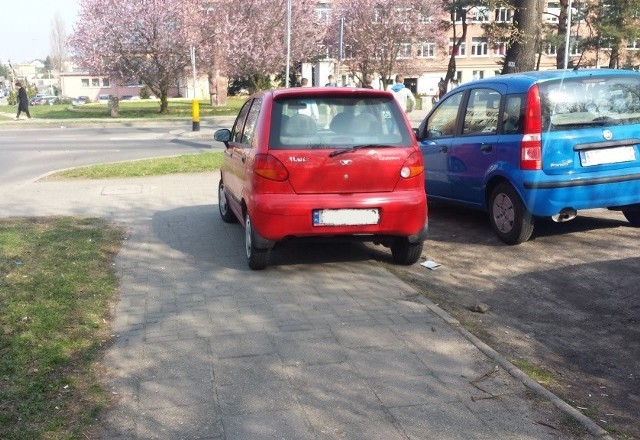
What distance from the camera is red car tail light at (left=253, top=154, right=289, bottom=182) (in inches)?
242

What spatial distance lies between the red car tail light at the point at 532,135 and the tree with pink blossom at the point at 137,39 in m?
33.2

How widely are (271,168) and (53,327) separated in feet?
7.32

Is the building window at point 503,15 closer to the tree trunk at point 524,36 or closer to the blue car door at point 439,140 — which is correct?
the tree trunk at point 524,36

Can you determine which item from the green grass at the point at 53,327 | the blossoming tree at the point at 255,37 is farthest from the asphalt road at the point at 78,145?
the blossoming tree at the point at 255,37

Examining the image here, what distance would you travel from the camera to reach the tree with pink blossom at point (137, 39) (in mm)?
37812

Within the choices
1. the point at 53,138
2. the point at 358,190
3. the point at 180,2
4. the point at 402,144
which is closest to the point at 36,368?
the point at 358,190

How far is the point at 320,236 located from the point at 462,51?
79225 millimetres

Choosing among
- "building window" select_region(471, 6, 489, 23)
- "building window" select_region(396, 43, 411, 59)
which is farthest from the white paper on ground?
"building window" select_region(396, 43, 411, 59)

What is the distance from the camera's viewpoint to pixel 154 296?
5.89 meters

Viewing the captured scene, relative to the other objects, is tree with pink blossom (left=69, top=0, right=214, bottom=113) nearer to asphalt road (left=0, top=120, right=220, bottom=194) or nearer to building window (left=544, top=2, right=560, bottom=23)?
asphalt road (left=0, top=120, right=220, bottom=194)

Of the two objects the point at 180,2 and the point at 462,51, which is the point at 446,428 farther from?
the point at 462,51

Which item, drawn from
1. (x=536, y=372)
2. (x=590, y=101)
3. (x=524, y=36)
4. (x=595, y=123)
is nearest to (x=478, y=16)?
(x=524, y=36)

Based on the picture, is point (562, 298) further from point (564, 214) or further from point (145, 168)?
point (145, 168)

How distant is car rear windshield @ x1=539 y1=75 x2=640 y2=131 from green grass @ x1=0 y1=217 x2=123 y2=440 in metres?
4.56
